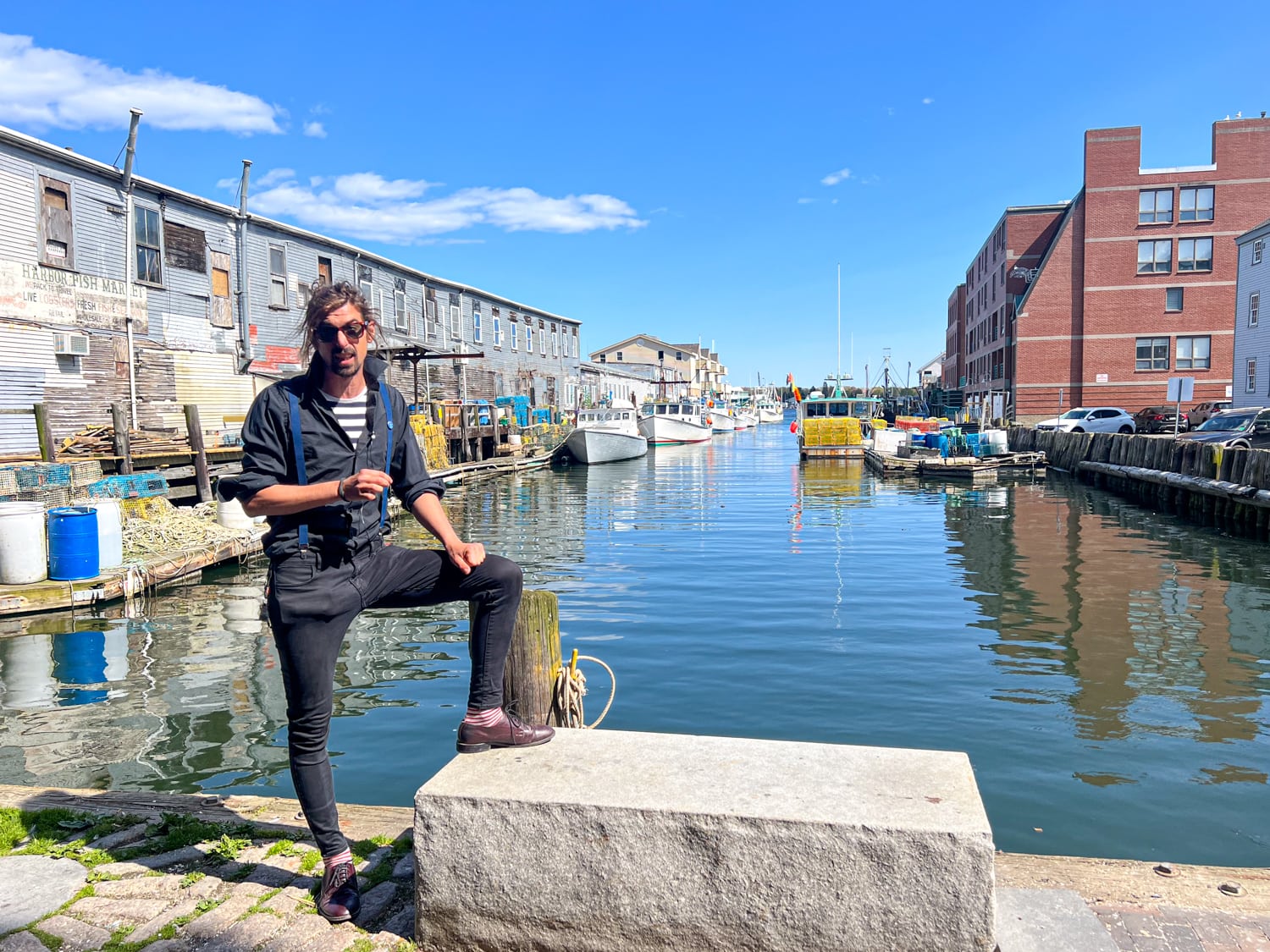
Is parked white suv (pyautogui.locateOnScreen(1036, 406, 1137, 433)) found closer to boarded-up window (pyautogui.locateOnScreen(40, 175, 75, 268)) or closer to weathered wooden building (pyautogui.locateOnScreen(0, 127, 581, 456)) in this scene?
weathered wooden building (pyautogui.locateOnScreen(0, 127, 581, 456))

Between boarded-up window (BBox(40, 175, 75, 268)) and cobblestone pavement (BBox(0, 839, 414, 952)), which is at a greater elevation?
boarded-up window (BBox(40, 175, 75, 268))

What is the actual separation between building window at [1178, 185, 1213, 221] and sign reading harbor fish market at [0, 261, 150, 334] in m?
49.8

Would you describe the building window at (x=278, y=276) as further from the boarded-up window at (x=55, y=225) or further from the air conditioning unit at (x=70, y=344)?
the air conditioning unit at (x=70, y=344)

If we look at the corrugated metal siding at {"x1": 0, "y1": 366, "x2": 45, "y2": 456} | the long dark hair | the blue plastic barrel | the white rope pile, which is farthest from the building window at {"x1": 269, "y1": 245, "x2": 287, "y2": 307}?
the long dark hair

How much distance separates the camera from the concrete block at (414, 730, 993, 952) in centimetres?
291

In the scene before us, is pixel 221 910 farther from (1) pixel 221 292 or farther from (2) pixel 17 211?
(1) pixel 221 292

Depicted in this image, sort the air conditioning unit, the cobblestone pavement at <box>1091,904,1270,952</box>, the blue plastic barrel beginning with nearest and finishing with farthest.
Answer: the cobblestone pavement at <box>1091,904,1270,952</box> → the blue plastic barrel → the air conditioning unit

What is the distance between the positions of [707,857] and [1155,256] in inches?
2203

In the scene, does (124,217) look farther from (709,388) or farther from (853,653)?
(709,388)

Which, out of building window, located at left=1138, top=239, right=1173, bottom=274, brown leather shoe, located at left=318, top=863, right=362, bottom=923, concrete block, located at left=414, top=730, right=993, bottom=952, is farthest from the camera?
building window, located at left=1138, top=239, right=1173, bottom=274

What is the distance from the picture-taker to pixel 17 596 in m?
11.7

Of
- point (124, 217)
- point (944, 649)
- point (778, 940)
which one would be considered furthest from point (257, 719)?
point (124, 217)

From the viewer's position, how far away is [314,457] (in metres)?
3.49

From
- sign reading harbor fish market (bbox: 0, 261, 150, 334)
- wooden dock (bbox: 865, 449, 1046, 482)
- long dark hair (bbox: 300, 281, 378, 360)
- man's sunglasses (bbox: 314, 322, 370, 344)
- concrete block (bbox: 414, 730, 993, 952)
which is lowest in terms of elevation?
wooden dock (bbox: 865, 449, 1046, 482)
